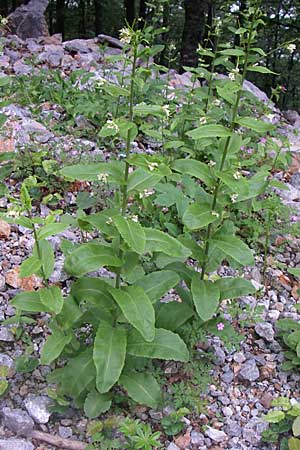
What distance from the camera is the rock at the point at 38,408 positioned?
271 cm

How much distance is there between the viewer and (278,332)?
3.53m

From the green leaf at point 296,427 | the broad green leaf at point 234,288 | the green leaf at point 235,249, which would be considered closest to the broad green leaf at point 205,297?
the broad green leaf at point 234,288

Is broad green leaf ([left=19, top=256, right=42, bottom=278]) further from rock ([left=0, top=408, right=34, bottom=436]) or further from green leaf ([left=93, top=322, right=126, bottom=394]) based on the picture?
rock ([left=0, top=408, right=34, bottom=436])

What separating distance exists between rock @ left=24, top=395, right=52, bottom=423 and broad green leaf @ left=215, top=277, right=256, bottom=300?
3.85 feet

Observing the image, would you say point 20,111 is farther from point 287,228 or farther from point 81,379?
point 81,379

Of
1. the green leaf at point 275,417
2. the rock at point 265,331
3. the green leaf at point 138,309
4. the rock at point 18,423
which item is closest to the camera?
the green leaf at point 138,309

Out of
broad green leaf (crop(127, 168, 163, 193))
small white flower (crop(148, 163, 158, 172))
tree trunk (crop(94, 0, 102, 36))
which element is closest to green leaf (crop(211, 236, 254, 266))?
broad green leaf (crop(127, 168, 163, 193))

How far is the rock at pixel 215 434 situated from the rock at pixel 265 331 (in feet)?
2.76

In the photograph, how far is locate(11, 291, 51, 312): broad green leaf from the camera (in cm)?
259

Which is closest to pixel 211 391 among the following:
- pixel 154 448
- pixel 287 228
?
pixel 154 448

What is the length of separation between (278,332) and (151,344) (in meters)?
1.25

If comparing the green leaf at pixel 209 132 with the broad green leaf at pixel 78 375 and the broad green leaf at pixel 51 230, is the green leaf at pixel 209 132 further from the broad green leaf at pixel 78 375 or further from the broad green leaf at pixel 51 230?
the broad green leaf at pixel 78 375

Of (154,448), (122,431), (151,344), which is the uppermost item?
(151,344)

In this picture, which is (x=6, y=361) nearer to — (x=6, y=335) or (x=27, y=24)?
(x=6, y=335)
